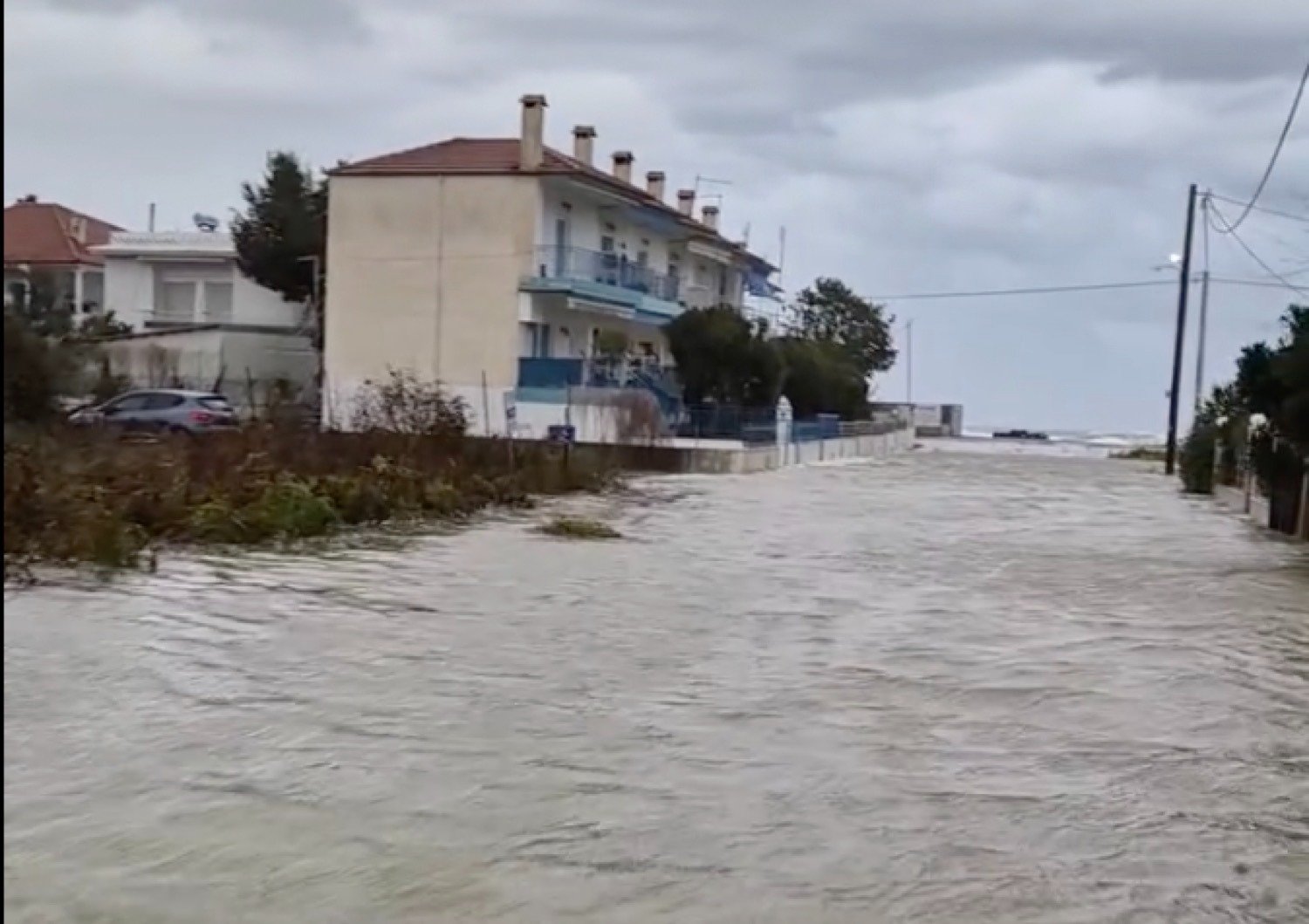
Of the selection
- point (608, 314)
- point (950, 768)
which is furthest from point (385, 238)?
point (950, 768)

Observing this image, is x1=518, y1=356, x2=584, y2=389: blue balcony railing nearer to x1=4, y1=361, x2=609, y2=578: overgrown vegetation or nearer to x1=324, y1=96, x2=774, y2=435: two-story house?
x1=324, y1=96, x2=774, y2=435: two-story house

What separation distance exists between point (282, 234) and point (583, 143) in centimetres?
979

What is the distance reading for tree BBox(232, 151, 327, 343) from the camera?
173ft

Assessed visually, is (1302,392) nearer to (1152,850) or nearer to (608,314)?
(1152,850)

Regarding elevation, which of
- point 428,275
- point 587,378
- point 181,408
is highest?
point 428,275

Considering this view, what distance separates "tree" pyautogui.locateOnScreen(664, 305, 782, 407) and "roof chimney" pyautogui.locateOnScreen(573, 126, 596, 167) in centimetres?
1016

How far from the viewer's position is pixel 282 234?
53000 mm

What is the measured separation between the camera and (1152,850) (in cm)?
738

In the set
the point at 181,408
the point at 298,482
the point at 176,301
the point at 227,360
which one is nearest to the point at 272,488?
the point at 298,482

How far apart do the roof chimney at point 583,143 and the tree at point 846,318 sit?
17.6 m

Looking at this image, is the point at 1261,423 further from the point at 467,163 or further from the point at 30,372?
the point at 30,372

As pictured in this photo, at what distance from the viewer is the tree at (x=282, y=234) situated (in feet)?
173

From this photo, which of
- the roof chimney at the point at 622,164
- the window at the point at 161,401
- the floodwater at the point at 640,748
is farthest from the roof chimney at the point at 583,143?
the floodwater at the point at 640,748

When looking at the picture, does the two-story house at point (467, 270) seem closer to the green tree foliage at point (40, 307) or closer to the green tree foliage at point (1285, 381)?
the green tree foliage at point (1285, 381)
